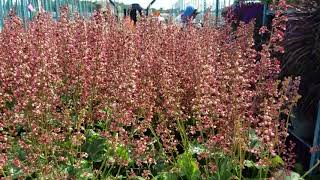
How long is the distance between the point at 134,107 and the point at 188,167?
1.40 ft

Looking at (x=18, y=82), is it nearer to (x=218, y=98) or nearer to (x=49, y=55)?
(x=49, y=55)

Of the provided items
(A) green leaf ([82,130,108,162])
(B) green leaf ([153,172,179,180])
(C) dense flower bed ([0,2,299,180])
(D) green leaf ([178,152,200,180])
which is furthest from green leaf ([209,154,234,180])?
(A) green leaf ([82,130,108,162])

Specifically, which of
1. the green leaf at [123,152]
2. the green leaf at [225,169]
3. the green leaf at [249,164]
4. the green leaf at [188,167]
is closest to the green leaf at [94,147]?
the green leaf at [123,152]

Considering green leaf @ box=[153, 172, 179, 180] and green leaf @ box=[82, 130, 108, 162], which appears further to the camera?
green leaf @ box=[82, 130, 108, 162]

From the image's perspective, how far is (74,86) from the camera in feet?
8.05

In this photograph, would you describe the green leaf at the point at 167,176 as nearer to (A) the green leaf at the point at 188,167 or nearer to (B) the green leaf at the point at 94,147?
(A) the green leaf at the point at 188,167

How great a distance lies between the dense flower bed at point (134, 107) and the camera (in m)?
1.92

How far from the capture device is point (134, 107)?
90.0 inches

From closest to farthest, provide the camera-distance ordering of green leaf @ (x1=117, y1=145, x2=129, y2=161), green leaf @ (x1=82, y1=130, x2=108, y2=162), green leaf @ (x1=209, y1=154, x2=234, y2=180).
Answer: green leaf @ (x1=117, y1=145, x2=129, y2=161)
green leaf @ (x1=209, y1=154, x2=234, y2=180)
green leaf @ (x1=82, y1=130, x2=108, y2=162)

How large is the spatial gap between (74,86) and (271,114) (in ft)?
3.70

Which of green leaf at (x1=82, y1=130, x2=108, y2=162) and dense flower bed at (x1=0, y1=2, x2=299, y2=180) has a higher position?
dense flower bed at (x1=0, y1=2, x2=299, y2=180)

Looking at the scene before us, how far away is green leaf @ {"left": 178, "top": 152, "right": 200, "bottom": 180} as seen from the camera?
2280 mm

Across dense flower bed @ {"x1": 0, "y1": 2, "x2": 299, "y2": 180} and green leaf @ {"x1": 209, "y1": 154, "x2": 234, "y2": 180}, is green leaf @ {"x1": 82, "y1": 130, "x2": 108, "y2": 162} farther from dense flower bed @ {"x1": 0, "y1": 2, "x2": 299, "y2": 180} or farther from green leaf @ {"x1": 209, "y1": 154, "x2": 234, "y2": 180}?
green leaf @ {"x1": 209, "y1": 154, "x2": 234, "y2": 180}

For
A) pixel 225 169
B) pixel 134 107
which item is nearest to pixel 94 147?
pixel 134 107
